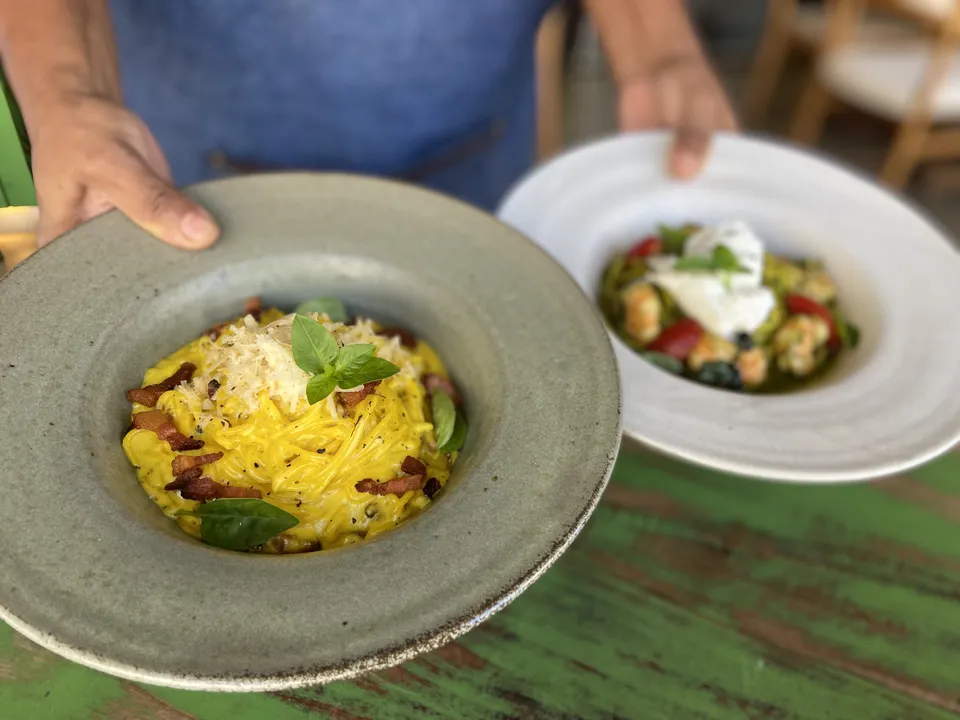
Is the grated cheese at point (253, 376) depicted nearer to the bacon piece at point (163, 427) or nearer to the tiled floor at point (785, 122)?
the bacon piece at point (163, 427)

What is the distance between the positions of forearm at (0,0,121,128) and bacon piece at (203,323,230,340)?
44cm

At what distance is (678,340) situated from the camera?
1629mm

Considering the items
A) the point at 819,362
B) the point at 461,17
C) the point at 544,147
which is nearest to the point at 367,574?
the point at 819,362

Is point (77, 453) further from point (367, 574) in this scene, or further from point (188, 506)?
point (367, 574)

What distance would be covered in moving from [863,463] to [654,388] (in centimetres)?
37

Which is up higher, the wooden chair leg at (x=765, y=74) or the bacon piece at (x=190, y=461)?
the bacon piece at (x=190, y=461)

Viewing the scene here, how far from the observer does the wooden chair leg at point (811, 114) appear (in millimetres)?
4602

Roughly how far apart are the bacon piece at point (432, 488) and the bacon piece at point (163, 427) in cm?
37

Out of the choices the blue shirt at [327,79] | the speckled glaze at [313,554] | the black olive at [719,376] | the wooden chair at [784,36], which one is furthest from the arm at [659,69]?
the wooden chair at [784,36]

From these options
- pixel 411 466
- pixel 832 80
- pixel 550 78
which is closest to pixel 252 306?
pixel 411 466

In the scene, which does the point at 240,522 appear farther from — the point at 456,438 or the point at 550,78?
the point at 550,78

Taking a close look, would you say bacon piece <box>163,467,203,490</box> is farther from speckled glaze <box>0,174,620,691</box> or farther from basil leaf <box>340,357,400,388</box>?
basil leaf <box>340,357,400,388</box>

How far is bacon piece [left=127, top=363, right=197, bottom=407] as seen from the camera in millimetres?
1170

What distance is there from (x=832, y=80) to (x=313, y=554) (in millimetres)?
4300
